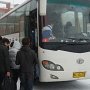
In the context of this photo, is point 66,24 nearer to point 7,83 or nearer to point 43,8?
point 43,8

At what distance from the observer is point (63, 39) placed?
873 cm

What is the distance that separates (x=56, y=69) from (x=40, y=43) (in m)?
0.90

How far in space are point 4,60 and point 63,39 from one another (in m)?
2.21

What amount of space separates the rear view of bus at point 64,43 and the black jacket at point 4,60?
1.70 m

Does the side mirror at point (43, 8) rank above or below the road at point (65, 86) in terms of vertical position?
above

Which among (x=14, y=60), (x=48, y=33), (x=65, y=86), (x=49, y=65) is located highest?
(x=48, y=33)

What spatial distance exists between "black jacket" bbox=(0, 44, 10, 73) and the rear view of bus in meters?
1.70

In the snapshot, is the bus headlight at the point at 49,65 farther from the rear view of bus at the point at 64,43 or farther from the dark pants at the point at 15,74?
the dark pants at the point at 15,74

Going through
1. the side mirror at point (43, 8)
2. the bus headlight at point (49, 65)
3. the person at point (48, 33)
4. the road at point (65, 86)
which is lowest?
the road at point (65, 86)

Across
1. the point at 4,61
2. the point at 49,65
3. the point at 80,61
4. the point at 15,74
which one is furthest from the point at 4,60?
the point at 80,61

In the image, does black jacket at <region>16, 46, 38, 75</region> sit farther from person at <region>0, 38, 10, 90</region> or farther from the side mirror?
the side mirror

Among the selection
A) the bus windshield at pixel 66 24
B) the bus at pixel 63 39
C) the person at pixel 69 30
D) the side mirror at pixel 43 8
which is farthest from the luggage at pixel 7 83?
the person at pixel 69 30

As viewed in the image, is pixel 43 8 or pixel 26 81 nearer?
pixel 26 81

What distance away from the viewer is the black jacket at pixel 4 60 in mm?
7163
